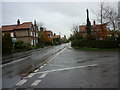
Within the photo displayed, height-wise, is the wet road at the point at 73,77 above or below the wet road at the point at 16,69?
above

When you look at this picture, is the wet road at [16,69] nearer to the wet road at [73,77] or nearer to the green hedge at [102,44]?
the wet road at [73,77]

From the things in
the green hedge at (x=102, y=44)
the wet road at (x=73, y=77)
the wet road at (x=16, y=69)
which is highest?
the green hedge at (x=102, y=44)

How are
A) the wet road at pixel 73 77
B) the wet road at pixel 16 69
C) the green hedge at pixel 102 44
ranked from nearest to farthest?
the wet road at pixel 73 77
the wet road at pixel 16 69
the green hedge at pixel 102 44

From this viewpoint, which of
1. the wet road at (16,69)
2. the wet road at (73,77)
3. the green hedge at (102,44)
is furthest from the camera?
the green hedge at (102,44)

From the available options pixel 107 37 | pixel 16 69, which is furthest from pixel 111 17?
pixel 16 69

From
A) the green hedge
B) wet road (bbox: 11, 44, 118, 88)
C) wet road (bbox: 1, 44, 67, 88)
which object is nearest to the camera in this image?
wet road (bbox: 11, 44, 118, 88)

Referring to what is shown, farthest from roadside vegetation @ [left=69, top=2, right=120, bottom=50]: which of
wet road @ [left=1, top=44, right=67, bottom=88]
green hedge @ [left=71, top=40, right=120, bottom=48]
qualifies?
wet road @ [left=1, top=44, right=67, bottom=88]

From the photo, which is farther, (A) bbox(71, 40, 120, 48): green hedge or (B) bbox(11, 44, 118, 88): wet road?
(A) bbox(71, 40, 120, 48): green hedge

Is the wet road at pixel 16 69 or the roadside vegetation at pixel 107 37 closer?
the wet road at pixel 16 69

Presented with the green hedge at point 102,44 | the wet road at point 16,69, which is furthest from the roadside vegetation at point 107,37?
the wet road at point 16,69

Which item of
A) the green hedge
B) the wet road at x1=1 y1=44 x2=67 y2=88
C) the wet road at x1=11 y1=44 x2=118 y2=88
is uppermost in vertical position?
the green hedge

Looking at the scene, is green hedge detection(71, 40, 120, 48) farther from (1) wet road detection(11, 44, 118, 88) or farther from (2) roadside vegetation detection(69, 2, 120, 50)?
(1) wet road detection(11, 44, 118, 88)

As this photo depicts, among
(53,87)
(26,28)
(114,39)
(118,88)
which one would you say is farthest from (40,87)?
(26,28)

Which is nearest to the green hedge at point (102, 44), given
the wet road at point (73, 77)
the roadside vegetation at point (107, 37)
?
the roadside vegetation at point (107, 37)
